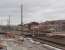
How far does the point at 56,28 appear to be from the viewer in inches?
526

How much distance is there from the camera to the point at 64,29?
500 inches

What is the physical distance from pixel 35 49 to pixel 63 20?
647 cm

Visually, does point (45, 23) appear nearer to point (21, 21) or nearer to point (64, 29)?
point (64, 29)

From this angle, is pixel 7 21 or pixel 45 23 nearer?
pixel 45 23

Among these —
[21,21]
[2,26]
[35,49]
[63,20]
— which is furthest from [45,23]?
[35,49]

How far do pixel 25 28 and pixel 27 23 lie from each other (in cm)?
192

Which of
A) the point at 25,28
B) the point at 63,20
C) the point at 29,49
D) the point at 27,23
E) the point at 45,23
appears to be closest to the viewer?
the point at 29,49

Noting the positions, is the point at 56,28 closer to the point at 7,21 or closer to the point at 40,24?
the point at 40,24

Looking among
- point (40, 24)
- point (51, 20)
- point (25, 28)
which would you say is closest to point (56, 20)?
point (51, 20)

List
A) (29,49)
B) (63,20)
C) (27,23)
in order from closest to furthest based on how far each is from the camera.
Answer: (29,49), (63,20), (27,23)

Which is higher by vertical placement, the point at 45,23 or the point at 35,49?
the point at 45,23

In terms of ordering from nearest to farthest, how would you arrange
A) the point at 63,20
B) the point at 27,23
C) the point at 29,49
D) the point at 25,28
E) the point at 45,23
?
the point at 29,49
the point at 63,20
the point at 45,23
the point at 27,23
the point at 25,28

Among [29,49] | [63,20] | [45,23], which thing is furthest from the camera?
[45,23]

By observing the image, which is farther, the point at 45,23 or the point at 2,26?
the point at 2,26
